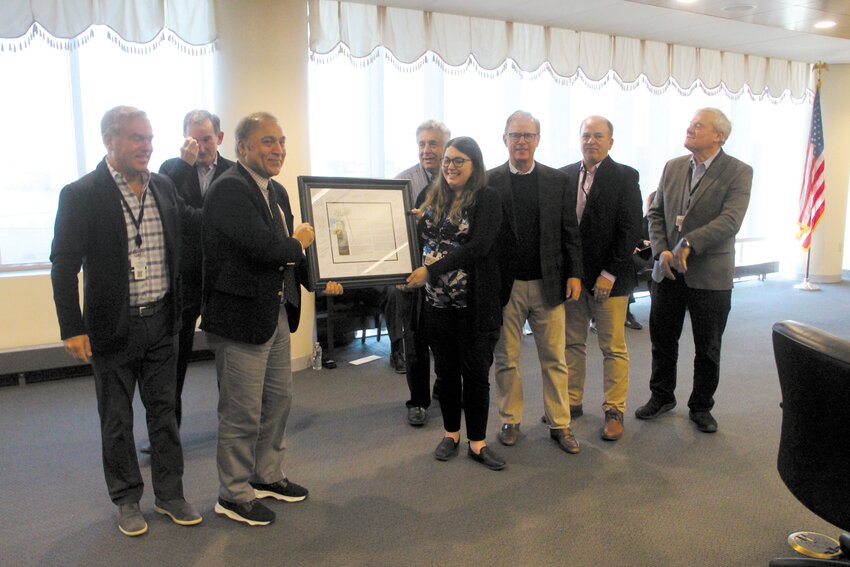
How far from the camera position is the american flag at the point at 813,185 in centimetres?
837

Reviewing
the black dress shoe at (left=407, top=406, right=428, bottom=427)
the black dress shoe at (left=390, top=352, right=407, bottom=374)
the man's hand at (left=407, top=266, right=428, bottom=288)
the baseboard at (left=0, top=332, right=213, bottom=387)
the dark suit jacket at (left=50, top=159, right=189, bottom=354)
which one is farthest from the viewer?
the black dress shoe at (left=390, top=352, right=407, bottom=374)

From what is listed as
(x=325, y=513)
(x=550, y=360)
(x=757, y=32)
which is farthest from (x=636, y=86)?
(x=325, y=513)

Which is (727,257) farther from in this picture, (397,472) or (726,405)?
(397,472)

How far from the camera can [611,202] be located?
342cm

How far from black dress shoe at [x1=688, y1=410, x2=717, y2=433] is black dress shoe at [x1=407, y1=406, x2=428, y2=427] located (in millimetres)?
1528

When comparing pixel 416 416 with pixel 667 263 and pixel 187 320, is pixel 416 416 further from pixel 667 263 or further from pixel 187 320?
pixel 667 263

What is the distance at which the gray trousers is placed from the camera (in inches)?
100

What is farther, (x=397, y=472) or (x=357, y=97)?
(x=357, y=97)

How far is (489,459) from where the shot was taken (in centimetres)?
320

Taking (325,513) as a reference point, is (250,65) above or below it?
above

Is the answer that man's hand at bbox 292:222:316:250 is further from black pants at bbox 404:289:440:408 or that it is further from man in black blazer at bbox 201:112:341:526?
black pants at bbox 404:289:440:408

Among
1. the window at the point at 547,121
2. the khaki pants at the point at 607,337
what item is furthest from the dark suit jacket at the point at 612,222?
the window at the point at 547,121

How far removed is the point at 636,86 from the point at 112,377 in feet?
21.1

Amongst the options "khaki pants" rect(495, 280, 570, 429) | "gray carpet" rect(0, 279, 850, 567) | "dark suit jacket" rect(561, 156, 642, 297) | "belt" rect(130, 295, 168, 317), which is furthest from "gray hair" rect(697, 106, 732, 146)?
"belt" rect(130, 295, 168, 317)
